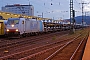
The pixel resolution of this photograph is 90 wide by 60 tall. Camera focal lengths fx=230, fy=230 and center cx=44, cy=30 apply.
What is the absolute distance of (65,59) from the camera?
14.4 meters

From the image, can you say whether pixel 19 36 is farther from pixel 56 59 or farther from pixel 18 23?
pixel 56 59

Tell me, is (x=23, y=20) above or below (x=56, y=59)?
above

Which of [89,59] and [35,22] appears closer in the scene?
[89,59]

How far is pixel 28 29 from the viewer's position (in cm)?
3812

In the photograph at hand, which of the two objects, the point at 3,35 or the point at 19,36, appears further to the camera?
the point at 3,35

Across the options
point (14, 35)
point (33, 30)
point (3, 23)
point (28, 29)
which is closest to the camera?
point (14, 35)

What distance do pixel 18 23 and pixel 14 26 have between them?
72 centimetres

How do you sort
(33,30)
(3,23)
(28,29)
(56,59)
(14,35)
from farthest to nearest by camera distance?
1. (33,30)
2. (28,29)
3. (3,23)
4. (14,35)
5. (56,59)

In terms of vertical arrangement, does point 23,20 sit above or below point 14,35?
above

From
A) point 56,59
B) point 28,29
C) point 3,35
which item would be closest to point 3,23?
point 3,35

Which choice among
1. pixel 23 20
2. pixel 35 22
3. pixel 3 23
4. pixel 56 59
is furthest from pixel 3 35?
pixel 56 59

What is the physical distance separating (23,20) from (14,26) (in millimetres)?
2159

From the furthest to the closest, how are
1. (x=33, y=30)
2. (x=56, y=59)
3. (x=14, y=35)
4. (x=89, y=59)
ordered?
(x=33, y=30), (x=14, y=35), (x=56, y=59), (x=89, y=59)

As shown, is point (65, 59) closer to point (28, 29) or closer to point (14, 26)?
point (14, 26)
